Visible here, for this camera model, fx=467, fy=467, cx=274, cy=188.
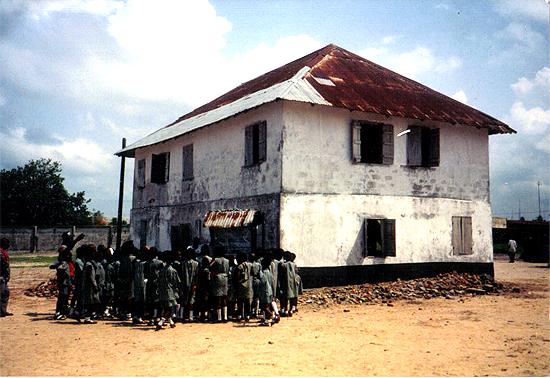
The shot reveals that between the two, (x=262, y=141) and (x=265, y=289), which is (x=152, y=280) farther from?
(x=262, y=141)

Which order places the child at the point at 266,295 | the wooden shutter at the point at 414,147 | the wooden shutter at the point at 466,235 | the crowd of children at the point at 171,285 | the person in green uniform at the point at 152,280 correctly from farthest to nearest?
the wooden shutter at the point at 466,235 < the wooden shutter at the point at 414,147 < the child at the point at 266,295 < the crowd of children at the point at 171,285 < the person in green uniform at the point at 152,280

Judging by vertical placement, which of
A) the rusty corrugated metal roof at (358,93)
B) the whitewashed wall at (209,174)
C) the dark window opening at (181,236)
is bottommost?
the dark window opening at (181,236)

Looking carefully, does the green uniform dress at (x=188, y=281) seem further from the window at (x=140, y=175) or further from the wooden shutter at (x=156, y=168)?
the window at (x=140, y=175)

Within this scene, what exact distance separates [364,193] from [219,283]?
5882mm

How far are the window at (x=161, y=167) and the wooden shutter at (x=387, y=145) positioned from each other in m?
8.86

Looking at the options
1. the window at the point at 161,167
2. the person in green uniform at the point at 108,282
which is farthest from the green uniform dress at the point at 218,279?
the window at the point at 161,167

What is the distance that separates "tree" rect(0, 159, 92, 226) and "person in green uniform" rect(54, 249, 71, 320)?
1324 inches

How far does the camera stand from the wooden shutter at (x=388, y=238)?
1360 cm

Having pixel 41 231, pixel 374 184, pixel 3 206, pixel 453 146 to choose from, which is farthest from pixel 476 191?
pixel 3 206

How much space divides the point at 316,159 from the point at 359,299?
12.9 feet

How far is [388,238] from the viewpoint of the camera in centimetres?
1364

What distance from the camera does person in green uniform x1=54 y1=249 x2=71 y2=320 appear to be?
31.8 ft

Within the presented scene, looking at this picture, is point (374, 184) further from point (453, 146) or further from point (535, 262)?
point (535, 262)

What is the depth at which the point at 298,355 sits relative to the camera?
21.0ft
